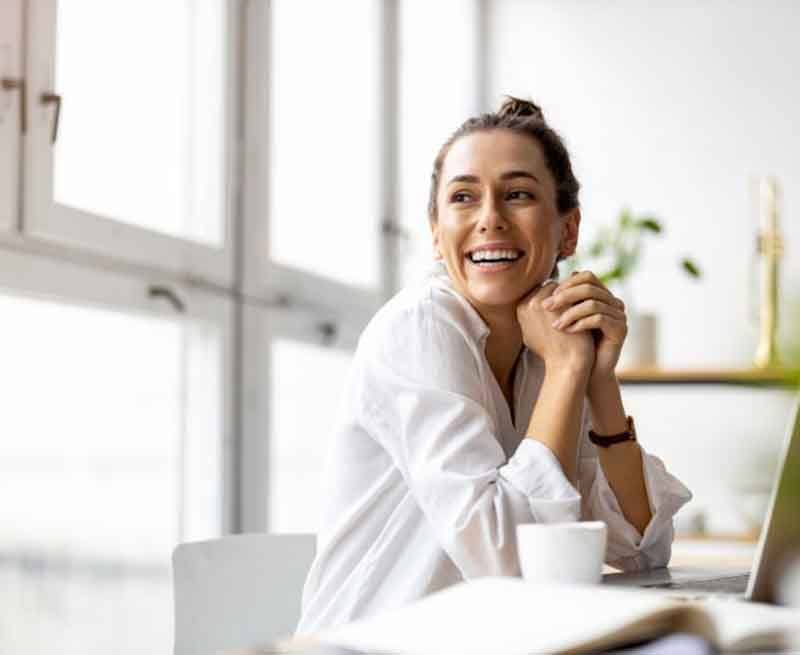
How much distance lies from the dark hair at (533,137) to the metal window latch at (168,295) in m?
0.90

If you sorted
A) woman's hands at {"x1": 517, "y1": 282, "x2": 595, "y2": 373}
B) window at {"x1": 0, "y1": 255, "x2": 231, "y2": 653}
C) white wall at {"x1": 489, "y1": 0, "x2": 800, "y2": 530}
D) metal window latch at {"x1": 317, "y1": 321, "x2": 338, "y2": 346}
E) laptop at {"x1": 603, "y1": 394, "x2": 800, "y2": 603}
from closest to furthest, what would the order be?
laptop at {"x1": 603, "y1": 394, "x2": 800, "y2": 603} → woman's hands at {"x1": 517, "y1": 282, "x2": 595, "y2": 373} → window at {"x1": 0, "y1": 255, "x2": 231, "y2": 653} → metal window latch at {"x1": 317, "y1": 321, "x2": 338, "y2": 346} → white wall at {"x1": 489, "y1": 0, "x2": 800, "y2": 530}

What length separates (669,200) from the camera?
4.58 m

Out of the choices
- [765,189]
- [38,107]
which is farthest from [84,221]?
[765,189]

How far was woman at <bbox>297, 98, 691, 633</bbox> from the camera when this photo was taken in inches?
59.1

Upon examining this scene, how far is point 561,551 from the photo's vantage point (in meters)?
1.11

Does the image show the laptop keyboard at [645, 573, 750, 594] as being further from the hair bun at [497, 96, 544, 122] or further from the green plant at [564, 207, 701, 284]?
the green plant at [564, 207, 701, 284]

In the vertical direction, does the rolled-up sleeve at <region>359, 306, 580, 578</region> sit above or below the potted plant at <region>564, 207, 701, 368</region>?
below

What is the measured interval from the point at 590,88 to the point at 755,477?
4.12 metres

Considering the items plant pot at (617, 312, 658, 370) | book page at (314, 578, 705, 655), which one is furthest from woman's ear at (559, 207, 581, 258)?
plant pot at (617, 312, 658, 370)

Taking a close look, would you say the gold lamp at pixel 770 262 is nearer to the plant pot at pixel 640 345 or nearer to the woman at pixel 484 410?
the plant pot at pixel 640 345

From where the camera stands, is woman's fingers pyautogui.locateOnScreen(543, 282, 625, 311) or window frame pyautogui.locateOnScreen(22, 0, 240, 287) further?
window frame pyautogui.locateOnScreen(22, 0, 240, 287)

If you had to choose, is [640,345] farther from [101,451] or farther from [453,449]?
[453,449]

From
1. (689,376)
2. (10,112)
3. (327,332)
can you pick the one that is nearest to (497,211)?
(10,112)

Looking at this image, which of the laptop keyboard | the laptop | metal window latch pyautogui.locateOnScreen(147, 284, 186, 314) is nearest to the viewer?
the laptop
